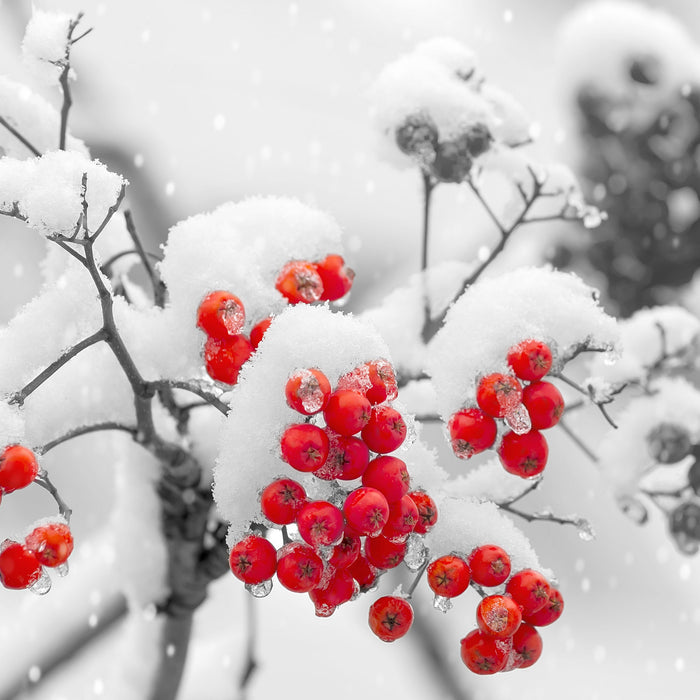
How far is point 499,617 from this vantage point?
0.40 metres

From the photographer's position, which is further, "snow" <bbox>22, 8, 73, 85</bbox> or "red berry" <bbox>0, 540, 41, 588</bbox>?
"snow" <bbox>22, 8, 73, 85</bbox>

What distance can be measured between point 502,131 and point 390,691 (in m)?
0.76

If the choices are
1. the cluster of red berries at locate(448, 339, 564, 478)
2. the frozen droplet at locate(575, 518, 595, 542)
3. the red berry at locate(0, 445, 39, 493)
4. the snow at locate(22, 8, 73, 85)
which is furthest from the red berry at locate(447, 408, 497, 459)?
the snow at locate(22, 8, 73, 85)

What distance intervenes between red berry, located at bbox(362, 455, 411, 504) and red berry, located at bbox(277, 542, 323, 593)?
0.04 metres

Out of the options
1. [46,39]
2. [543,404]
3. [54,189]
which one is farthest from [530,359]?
[46,39]

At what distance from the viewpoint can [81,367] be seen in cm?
51

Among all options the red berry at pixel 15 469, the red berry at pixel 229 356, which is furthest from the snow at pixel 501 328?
the red berry at pixel 15 469

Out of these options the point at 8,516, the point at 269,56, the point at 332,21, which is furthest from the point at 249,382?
the point at 332,21

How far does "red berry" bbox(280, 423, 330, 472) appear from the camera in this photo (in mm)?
340

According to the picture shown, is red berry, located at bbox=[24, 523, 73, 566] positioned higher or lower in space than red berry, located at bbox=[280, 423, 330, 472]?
lower

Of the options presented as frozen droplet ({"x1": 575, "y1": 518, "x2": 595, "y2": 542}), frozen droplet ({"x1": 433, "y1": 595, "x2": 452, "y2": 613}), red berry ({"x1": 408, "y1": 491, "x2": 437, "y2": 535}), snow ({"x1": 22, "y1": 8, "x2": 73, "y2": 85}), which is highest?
snow ({"x1": 22, "y1": 8, "x2": 73, "y2": 85})

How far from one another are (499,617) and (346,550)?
0.09 meters

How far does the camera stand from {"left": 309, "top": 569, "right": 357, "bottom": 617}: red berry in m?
0.38

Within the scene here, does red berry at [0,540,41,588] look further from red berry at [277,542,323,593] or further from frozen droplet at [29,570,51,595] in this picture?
red berry at [277,542,323,593]
